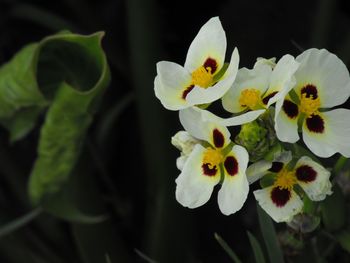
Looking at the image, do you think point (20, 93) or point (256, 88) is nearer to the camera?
point (256, 88)

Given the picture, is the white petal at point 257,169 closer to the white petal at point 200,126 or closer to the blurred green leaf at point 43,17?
the white petal at point 200,126

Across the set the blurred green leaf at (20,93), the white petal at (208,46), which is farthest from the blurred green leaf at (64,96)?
the white petal at (208,46)

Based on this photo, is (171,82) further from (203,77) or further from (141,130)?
(141,130)

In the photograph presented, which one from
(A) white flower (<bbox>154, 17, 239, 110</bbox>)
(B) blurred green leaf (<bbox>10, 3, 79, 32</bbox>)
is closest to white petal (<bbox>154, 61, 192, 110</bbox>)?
(A) white flower (<bbox>154, 17, 239, 110</bbox>)

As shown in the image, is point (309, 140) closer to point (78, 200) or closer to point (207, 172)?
point (207, 172)

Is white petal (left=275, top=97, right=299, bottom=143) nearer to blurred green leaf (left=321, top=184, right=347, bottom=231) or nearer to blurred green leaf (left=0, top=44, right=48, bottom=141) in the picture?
blurred green leaf (left=321, top=184, right=347, bottom=231)

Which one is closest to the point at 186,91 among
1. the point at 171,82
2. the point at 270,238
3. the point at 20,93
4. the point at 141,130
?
the point at 171,82
